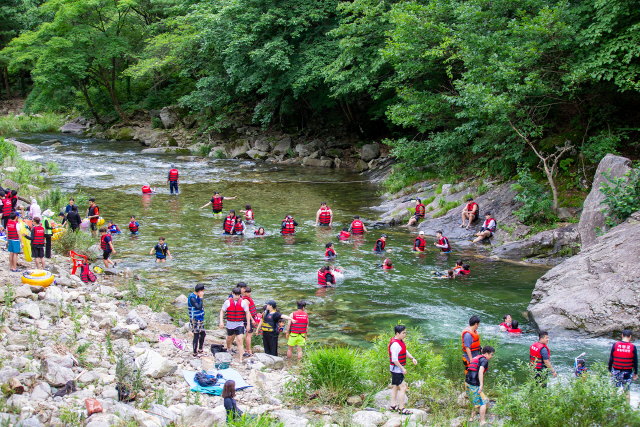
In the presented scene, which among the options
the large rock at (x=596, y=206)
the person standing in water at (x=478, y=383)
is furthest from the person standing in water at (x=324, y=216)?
the person standing in water at (x=478, y=383)

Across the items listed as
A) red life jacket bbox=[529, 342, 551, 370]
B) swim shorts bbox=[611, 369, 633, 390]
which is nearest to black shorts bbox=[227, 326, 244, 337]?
red life jacket bbox=[529, 342, 551, 370]

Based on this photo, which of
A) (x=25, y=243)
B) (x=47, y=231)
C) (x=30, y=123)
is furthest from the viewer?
(x=30, y=123)

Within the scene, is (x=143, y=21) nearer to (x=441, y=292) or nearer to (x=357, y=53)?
(x=357, y=53)

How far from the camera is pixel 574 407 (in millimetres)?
6891

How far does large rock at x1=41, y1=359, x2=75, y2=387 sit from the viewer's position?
23.4ft

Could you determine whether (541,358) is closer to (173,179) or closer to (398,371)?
(398,371)

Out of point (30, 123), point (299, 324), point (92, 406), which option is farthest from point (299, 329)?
point (30, 123)

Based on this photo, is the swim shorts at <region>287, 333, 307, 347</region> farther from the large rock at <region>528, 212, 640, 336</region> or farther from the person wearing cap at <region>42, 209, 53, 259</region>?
the person wearing cap at <region>42, 209, 53, 259</region>

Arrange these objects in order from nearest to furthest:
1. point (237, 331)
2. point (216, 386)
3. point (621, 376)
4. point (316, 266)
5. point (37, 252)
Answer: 1. point (216, 386)
2. point (621, 376)
3. point (237, 331)
4. point (37, 252)
5. point (316, 266)

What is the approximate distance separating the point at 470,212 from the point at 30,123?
4696 centimetres

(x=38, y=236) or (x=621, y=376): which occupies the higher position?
(x=38, y=236)

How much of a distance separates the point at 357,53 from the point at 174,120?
77.3 feet

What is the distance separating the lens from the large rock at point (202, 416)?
6.68 metres

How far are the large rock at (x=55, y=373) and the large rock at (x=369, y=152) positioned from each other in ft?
91.6
